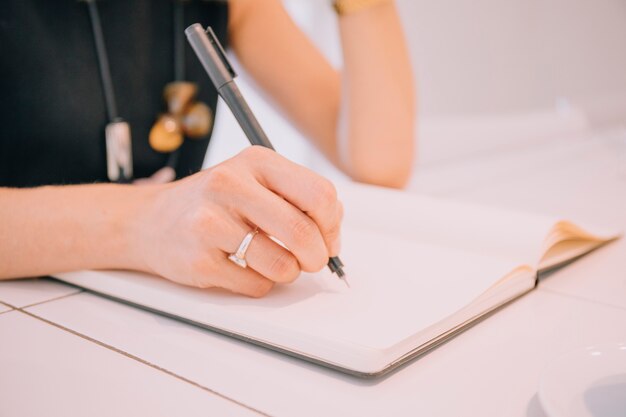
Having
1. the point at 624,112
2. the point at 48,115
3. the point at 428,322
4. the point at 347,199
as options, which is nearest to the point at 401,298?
the point at 428,322

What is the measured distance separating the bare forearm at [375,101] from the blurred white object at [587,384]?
2.04ft

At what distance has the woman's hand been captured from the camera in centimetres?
45

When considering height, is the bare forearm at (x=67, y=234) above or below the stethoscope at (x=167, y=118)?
below

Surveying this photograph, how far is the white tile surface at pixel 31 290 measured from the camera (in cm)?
51

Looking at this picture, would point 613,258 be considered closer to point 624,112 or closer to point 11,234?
point 11,234

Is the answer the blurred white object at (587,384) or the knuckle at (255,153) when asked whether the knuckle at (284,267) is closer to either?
the knuckle at (255,153)

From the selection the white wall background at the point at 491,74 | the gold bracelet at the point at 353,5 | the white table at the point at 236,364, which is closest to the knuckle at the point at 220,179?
the white table at the point at 236,364

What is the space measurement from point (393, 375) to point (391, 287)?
0.35 ft

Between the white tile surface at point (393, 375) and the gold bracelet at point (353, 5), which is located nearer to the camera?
the white tile surface at point (393, 375)

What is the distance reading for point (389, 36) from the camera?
0.99 m

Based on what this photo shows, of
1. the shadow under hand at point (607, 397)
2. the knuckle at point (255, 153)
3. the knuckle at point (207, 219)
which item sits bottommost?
the shadow under hand at point (607, 397)

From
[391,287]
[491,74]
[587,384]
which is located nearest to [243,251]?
[391,287]

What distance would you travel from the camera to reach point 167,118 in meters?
0.99

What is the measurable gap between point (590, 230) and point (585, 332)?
0.24m
